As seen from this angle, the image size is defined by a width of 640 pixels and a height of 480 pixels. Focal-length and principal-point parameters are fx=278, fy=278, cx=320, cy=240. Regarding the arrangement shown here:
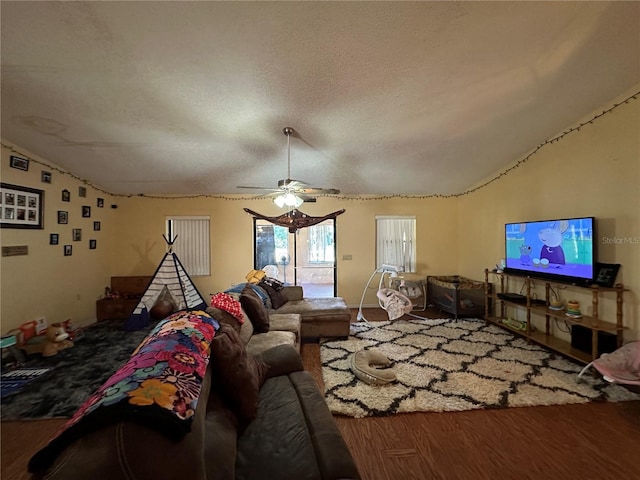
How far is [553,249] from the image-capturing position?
3584 mm

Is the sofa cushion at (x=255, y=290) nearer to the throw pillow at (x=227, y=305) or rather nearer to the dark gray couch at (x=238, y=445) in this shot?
the throw pillow at (x=227, y=305)

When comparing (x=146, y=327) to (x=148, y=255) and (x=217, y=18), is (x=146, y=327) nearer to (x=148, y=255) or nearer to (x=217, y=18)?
(x=148, y=255)

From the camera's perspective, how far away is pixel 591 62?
254 centimetres

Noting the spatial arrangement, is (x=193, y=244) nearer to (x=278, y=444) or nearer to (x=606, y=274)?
(x=278, y=444)

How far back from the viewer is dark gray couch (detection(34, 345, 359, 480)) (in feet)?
2.41

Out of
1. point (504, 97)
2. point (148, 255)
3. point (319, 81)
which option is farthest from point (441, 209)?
point (148, 255)

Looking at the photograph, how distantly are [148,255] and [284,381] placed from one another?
5.10 meters

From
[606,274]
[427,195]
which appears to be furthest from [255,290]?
[427,195]

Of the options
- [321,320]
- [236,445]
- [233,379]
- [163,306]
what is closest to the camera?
[236,445]

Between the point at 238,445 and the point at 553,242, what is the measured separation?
4.18 metres

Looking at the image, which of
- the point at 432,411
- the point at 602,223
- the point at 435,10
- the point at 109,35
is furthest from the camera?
the point at 602,223

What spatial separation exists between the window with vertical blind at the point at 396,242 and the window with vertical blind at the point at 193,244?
146 inches

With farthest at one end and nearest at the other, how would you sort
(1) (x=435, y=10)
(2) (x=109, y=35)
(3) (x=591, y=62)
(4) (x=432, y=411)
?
(3) (x=591, y=62) < (4) (x=432, y=411) < (2) (x=109, y=35) < (1) (x=435, y=10)

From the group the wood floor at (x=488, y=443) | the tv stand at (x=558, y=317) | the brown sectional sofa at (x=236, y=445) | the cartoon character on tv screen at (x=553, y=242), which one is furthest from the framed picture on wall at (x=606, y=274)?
the brown sectional sofa at (x=236, y=445)
